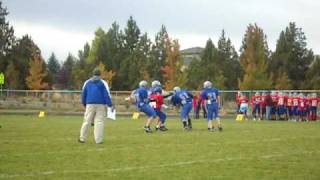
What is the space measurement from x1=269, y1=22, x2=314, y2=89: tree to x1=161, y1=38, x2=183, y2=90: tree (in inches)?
478

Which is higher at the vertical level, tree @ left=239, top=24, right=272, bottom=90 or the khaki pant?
tree @ left=239, top=24, right=272, bottom=90

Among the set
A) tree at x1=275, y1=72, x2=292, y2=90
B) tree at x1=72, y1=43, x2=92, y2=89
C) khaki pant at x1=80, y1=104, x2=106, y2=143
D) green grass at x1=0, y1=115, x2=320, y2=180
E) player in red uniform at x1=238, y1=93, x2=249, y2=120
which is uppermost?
tree at x1=72, y1=43, x2=92, y2=89

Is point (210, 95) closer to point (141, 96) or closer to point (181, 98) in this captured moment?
point (181, 98)

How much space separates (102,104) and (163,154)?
411cm

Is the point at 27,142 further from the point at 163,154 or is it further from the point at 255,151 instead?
the point at 255,151

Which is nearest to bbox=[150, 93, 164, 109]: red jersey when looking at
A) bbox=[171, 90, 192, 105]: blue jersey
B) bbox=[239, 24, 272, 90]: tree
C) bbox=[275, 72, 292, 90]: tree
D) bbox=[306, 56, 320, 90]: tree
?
bbox=[171, 90, 192, 105]: blue jersey

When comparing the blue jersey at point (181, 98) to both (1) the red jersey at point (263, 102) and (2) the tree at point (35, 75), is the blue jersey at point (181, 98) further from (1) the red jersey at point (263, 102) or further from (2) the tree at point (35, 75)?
(2) the tree at point (35, 75)

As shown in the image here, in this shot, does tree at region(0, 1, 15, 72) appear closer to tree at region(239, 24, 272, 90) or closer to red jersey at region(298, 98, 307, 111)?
tree at region(239, 24, 272, 90)

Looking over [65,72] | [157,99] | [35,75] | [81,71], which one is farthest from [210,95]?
[65,72]

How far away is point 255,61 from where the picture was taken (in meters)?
69.4

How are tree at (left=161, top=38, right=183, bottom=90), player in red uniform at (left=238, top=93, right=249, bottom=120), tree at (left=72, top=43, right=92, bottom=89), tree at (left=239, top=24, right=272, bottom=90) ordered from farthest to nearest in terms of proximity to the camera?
tree at (left=72, top=43, right=92, bottom=89)
tree at (left=161, top=38, right=183, bottom=90)
tree at (left=239, top=24, right=272, bottom=90)
player in red uniform at (left=238, top=93, right=249, bottom=120)

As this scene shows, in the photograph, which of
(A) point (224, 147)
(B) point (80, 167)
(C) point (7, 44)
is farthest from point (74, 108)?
(B) point (80, 167)

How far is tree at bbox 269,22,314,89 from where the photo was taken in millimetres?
76438

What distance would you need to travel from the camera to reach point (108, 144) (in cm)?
1689
